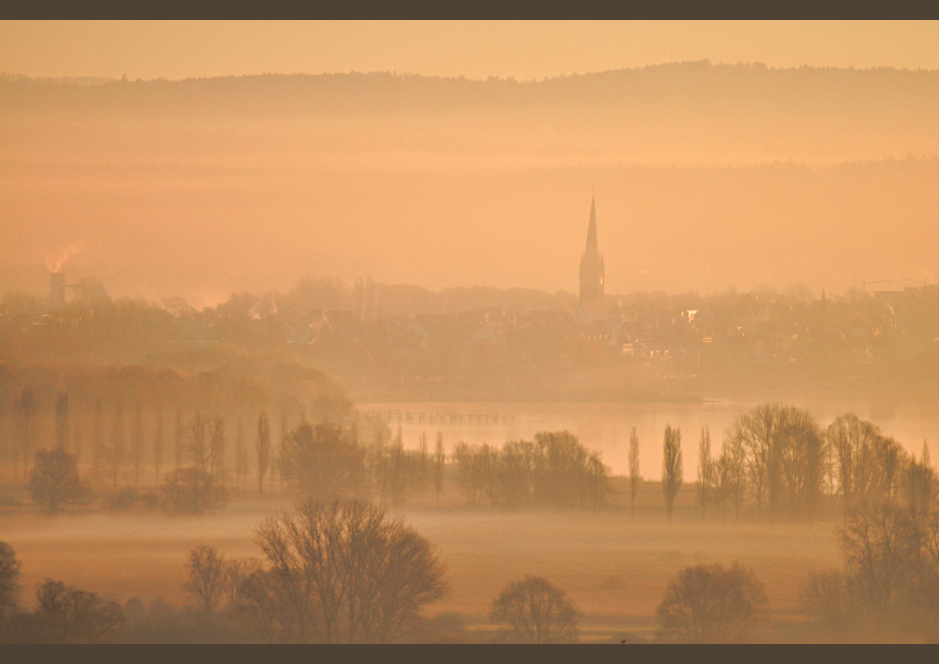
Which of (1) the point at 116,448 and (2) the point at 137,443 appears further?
(2) the point at 137,443

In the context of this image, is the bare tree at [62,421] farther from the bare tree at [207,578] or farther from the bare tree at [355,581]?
the bare tree at [355,581]

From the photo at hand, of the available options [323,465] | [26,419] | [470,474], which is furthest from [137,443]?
[470,474]

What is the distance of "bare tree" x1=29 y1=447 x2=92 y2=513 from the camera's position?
1745cm

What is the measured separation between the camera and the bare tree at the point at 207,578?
12797 mm

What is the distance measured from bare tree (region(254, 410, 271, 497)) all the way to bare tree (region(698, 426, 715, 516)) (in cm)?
702

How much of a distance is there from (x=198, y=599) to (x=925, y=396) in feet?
56.6

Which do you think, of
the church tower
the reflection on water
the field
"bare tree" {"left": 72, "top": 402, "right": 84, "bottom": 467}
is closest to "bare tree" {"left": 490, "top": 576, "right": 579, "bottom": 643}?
the field

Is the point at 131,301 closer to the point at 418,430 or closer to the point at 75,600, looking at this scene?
the point at 418,430

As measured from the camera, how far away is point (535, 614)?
41.5 feet

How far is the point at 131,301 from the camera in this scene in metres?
28.6

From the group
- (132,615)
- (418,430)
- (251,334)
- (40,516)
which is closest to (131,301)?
(251,334)

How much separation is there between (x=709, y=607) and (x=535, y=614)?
2.00m

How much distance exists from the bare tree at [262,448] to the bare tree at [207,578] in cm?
409

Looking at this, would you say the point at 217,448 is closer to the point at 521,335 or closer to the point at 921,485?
the point at 921,485
